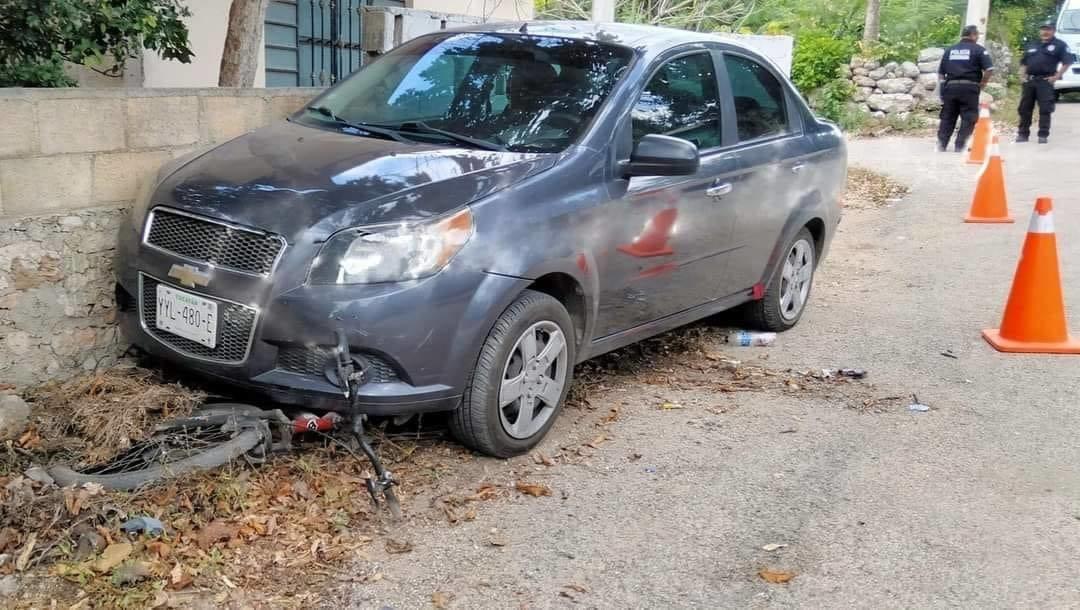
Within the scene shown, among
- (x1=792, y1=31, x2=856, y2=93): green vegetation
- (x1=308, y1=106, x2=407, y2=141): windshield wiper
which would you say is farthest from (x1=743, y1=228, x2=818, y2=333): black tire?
(x1=792, y1=31, x2=856, y2=93): green vegetation

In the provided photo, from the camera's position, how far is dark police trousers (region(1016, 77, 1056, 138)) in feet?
54.2

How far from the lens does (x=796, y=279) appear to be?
6.49 m

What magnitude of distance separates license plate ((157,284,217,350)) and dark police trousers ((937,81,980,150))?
13.9 meters

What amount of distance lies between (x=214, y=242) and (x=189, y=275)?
153 mm

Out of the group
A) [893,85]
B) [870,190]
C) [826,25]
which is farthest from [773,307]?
[826,25]

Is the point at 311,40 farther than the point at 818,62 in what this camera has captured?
No

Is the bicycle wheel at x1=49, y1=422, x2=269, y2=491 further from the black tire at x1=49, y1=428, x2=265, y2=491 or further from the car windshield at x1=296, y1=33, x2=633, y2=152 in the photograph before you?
the car windshield at x1=296, y1=33, x2=633, y2=152

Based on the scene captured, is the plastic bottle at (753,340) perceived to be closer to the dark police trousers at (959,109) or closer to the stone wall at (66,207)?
the stone wall at (66,207)

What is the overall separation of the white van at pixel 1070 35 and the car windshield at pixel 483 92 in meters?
22.6

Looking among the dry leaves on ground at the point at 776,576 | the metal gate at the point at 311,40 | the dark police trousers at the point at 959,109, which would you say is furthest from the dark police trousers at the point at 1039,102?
the dry leaves on ground at the point at 776,576

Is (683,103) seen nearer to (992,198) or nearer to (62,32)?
(62,32)

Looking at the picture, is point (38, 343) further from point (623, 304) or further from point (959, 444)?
point (959, 444)

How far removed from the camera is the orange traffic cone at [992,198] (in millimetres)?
10258

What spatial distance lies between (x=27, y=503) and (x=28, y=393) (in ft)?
4.04
